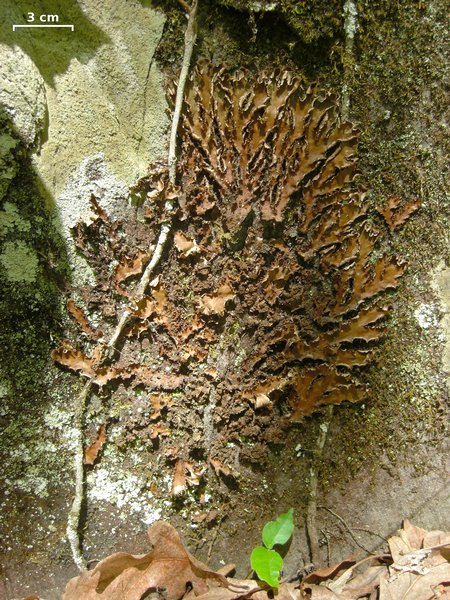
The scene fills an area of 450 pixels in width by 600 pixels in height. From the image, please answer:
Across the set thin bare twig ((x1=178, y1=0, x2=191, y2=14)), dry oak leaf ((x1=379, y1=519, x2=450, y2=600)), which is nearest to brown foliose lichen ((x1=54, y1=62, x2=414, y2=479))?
thin bare twig ((x1=178, y1=0, x2=191, y2=14))

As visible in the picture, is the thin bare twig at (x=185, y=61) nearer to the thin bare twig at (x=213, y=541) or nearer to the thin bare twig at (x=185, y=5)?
the thin bare twig at (x=185, y=5)

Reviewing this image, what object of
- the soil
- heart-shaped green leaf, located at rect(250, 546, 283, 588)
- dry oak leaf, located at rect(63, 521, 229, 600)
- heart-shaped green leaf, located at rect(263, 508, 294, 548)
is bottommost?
dry oak leaf, located at rect(63, 521, 229, 600)

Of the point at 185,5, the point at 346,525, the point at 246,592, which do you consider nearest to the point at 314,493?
the point at 346,525

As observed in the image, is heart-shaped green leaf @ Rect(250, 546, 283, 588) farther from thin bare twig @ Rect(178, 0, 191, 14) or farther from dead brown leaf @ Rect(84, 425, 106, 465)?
thin bare twig @ Rect(178, 0, 191, 14)

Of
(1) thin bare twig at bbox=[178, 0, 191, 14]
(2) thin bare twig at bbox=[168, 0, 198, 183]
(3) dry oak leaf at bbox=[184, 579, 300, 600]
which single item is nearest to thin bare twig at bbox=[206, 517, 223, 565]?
(3) dry oak leaf at bbox=[184, 579, 300, 600]

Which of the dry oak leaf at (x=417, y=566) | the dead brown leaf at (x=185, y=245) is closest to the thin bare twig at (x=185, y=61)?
the dead brown leaf at (x=185, y=245)

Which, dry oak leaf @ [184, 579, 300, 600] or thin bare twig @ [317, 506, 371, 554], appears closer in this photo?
dry oak leaf @ [184, 579, 300, 600]

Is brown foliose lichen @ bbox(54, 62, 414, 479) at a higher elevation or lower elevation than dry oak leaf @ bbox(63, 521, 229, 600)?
higher
